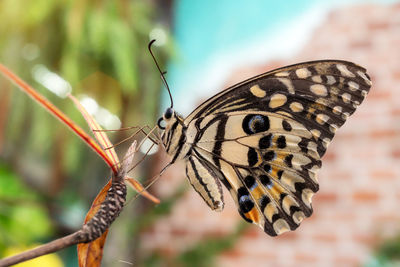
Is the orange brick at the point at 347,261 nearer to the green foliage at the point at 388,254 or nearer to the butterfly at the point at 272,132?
the green foliage at the point at 388,254

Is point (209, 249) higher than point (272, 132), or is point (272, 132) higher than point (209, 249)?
point (209, 249)

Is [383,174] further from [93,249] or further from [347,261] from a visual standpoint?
[93,249]

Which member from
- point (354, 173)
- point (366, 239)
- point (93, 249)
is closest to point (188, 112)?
point (354, 173)

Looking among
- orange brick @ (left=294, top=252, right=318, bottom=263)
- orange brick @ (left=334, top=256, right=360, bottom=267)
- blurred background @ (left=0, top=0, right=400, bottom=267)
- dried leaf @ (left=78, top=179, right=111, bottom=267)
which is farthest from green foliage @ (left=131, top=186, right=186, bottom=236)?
dried leaf @ (left=78, top=179, right=111, bottom=267)

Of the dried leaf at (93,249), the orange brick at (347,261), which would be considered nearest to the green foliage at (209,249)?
the orange brick at (347,261)

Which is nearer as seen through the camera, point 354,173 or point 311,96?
point 311,96

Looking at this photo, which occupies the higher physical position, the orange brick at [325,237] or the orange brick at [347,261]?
the orange brick at [325,237]

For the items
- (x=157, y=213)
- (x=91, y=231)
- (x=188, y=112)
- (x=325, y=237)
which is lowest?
(x=91, y=231)

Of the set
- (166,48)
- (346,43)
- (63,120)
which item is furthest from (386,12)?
(63,120)
